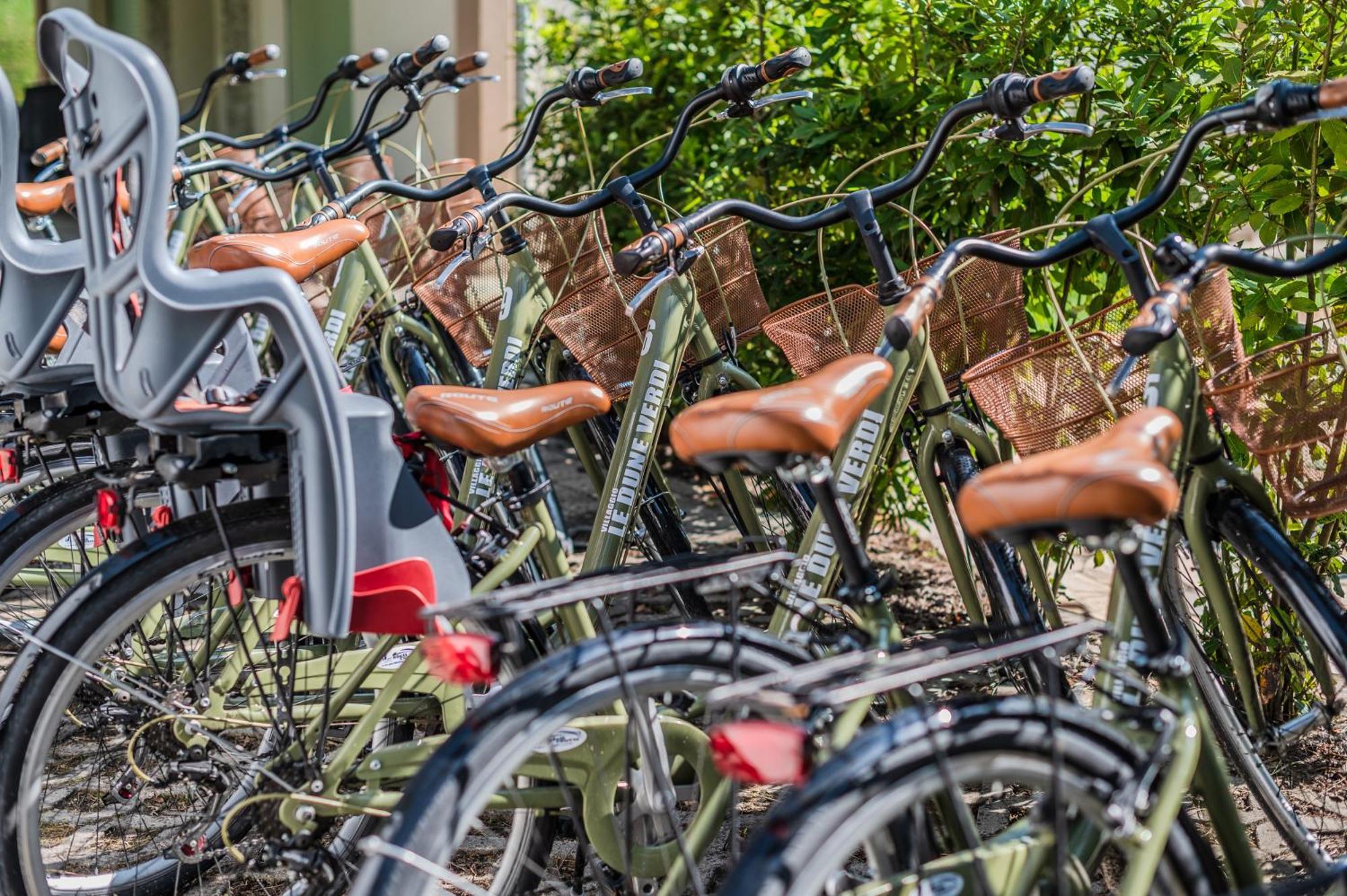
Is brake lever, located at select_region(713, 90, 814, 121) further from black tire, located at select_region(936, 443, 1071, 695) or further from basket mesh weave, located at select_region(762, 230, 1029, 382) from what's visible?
black tire, located at select_region(936, 443, 1071, 695)

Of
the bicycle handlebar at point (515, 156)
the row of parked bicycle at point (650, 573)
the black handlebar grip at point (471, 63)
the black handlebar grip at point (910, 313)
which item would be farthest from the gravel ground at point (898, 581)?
the black handlebar grip at point (471, 63)

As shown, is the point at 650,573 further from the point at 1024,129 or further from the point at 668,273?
the point at 1024,129

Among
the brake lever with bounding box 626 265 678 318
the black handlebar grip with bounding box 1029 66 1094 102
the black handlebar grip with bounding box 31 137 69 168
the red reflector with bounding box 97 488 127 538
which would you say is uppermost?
the black handlebar grip with bounding box 1029 66 1094 102

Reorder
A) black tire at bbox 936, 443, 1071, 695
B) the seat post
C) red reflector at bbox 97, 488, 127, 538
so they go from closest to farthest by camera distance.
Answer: the seat post, red reflector at bbox 97, 488, 127, 538, black tire at bbox 936, 443, 1071, 695

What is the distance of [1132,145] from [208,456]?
85.7 inches

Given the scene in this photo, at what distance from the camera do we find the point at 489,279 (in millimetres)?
3738

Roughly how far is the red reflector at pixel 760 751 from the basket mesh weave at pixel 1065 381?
1026 millimetres

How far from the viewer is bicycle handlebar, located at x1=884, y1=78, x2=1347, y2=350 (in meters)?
2.05

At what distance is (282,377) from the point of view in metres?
2.16

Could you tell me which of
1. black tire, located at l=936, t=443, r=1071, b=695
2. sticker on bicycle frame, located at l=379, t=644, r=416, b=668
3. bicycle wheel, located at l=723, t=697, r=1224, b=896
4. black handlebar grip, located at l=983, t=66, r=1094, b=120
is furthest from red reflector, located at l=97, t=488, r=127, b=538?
black handlebar grip, located at l=983, t=66, r=1094, b=120

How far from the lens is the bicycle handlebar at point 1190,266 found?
2049mm

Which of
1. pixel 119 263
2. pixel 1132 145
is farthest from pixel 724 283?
pixel 119 263

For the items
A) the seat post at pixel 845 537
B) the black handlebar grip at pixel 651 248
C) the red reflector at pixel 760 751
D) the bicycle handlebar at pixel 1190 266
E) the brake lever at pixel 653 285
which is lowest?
the red reflector at pixel 760 751

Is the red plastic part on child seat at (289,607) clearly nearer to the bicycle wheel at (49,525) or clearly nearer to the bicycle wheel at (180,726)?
the bicycle wheel at (180,726)
